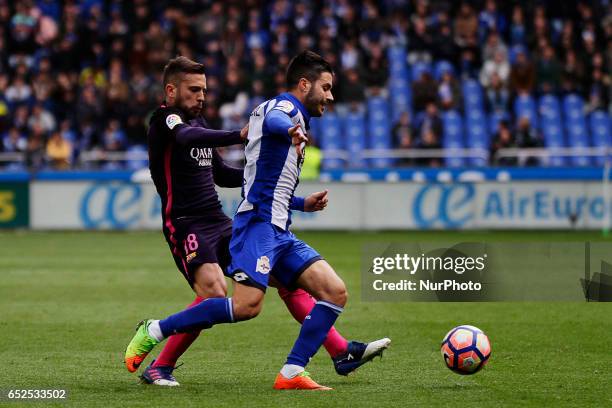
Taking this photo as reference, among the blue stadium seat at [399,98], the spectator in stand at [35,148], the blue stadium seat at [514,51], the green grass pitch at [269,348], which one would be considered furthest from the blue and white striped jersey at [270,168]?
the blue stadium seat at [514,51]

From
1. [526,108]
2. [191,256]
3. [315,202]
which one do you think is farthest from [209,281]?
[526,108]

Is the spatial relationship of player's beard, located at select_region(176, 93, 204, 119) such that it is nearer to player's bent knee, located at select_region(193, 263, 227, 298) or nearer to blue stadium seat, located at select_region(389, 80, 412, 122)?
player's bent knee, located at select_region(193, 263, 227, 298)

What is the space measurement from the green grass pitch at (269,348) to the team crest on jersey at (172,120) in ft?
5.54

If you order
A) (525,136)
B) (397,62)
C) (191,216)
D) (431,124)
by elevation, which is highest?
(397,62)

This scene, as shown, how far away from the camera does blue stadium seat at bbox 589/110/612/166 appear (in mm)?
26422

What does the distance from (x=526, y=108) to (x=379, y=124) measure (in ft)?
10.7

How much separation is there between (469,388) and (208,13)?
23.1m

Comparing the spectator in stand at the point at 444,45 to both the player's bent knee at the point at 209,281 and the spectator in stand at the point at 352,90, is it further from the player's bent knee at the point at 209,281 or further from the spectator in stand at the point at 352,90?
the player's bent knee at the point at 209,281

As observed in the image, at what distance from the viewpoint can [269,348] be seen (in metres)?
9.72

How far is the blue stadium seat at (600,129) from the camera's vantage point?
2642 centimetres

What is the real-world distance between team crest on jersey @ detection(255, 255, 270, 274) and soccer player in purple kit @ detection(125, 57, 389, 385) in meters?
0.53

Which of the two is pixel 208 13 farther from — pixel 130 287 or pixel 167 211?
pixel 167 211

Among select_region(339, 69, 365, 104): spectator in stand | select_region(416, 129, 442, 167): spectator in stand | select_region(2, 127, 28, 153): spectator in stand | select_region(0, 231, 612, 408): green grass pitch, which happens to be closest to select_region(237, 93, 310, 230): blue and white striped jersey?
select_region(0, 231, 612, 408): green grass pitch

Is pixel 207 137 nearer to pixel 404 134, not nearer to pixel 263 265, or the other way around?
pixel 263 265
